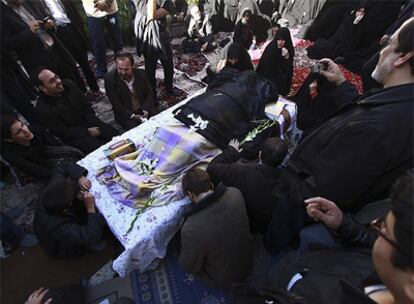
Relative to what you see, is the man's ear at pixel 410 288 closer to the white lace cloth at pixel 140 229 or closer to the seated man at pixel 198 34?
the white lace cloth at pixel 140 229

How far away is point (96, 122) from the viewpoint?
358cm

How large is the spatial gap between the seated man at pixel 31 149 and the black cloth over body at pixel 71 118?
0.12 metres

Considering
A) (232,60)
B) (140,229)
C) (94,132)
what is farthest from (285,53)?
(140,229)

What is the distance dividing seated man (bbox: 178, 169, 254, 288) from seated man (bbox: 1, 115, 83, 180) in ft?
5.87

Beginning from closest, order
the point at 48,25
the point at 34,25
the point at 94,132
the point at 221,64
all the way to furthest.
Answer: the point at 34,25 < the point at 94,132 < the point at 48,25 < the point at 221,64

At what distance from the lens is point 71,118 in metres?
3.30

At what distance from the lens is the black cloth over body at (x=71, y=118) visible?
124 inches

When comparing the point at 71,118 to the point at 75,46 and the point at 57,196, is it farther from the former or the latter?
the point at 75,46

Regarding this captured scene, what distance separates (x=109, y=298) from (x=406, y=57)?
2.89 metres

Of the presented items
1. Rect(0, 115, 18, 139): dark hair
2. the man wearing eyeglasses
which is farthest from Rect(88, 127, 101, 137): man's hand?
the man wearing eyeglasses

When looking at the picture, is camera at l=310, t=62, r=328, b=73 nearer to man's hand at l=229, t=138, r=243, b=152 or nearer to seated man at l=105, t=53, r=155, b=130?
man's hand at l=229, t=138, r=243, b=152

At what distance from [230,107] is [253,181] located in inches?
38.0

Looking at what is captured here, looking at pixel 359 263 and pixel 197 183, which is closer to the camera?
pixel 359 263

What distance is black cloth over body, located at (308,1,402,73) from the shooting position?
4.82m
